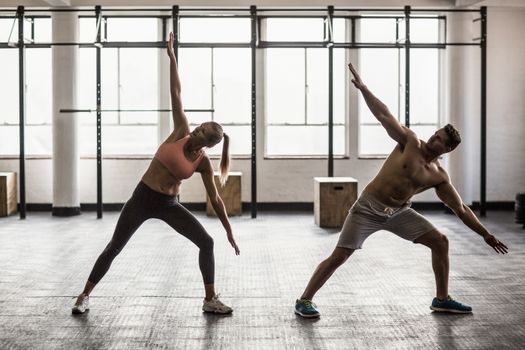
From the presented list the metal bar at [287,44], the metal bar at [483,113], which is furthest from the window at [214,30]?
the metal bar at [483,113]

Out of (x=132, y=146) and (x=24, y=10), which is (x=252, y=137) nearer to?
(x=132, y=146)

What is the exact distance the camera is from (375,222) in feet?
13.6

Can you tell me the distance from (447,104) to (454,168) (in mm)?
916

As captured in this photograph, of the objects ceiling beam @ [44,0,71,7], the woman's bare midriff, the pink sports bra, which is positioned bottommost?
the woman's bare midriff

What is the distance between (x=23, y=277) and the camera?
545 cm

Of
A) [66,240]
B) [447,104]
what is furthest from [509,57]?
[66,240]

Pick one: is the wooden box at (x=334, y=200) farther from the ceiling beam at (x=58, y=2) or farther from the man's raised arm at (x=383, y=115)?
the man's raised arm at (x=383, y=115)

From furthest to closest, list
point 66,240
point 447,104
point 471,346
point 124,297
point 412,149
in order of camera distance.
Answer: point 447,104 < point 66,240 < point 124,297 < point 412,149 < point 471,346

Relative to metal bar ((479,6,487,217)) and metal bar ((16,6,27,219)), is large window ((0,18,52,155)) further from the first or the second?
metal bar ((479,6,487,217))

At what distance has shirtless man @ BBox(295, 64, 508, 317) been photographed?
13.1 ft

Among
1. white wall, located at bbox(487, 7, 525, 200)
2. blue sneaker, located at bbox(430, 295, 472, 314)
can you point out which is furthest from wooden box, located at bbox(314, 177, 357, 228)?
blue sneaker, located at bbox(430, 295, 472, 314)

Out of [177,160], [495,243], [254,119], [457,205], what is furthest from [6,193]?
[495,243]

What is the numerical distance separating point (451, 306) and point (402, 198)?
799mm

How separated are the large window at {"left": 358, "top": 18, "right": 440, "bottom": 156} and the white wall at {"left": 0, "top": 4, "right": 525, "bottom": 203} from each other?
37 centimetres
